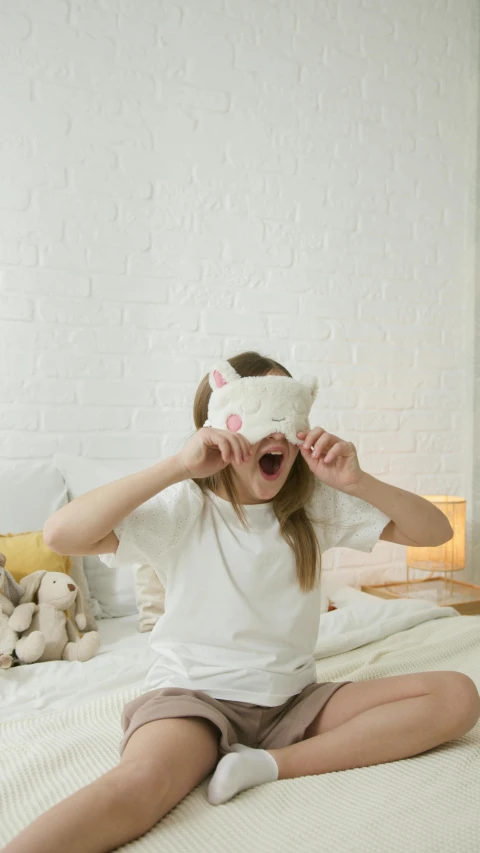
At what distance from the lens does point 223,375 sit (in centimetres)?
129

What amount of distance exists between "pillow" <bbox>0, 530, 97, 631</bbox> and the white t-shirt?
0.65 m

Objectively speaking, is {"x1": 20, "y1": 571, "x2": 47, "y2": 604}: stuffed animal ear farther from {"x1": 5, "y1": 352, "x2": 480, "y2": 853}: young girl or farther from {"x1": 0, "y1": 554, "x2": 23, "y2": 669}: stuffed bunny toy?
{"x1": 5, "y1": 352, "x2": 480, "y2": 853}: young girl

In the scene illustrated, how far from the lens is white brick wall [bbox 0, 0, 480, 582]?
7.71ft

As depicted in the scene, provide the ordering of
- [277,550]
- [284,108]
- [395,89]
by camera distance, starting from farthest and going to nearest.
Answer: [395,89] < [284,108] < [277,550]

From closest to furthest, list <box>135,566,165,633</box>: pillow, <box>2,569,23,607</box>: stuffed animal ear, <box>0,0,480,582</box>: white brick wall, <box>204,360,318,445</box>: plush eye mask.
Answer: <box>204,360,318,445</box>: plush eye mask
<box>2,569,23,607</box>: stuffed animal ear
<box>135,566,165,633</box>: pillow
<box>0,0,480,582</box>: white brick wall

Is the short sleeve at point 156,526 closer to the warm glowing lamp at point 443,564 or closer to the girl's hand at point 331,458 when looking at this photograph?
the girl's hand at point 331,458

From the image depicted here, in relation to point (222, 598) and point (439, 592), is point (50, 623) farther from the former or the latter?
point (439, 592)

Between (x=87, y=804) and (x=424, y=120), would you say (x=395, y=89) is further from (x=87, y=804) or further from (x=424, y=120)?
(x=87, y=804)

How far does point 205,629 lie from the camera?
49.6 inches

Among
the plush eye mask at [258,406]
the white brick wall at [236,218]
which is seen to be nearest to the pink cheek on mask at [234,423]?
the plush eye mask at [258,406]

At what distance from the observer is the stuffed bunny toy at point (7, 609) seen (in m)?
1.65

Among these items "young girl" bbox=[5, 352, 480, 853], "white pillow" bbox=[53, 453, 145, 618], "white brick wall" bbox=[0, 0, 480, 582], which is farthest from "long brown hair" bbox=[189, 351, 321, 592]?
"white brick wall" bbox=[0, 0, 480, 582]

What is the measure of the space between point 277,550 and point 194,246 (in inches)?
59.7

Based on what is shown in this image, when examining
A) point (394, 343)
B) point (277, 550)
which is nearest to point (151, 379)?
point (394, 343)
